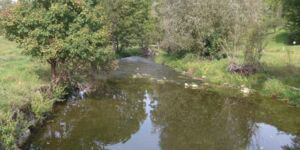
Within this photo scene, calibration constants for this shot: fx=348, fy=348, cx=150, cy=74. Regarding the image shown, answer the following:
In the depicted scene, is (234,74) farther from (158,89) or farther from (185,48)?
(185,48)

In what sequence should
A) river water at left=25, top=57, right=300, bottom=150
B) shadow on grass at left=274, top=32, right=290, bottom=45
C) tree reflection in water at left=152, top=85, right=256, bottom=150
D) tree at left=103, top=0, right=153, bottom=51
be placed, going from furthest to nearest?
shadow on grass at left=274, top=32, right=290, bottom=45, tree at left=103, top=0, right=153, bottom=51, tree reflection in water at left=152, top=85, right=256, bottom=150, river water at left=25, top=57, right=300, bottom=150

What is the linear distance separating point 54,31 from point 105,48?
4009mm

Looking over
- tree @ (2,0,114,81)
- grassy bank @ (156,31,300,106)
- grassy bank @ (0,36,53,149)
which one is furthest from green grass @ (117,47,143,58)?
tree @ (2,0,114,81)

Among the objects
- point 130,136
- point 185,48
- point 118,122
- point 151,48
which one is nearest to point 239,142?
point 130,136

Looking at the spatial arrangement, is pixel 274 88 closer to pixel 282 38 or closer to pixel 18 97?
pixel 18 97

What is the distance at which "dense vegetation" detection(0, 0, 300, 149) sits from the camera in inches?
756

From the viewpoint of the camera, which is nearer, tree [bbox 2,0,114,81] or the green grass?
tree [bbox 2,0,114,81]

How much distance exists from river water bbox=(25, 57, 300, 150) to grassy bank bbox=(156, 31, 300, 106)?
4.30ft

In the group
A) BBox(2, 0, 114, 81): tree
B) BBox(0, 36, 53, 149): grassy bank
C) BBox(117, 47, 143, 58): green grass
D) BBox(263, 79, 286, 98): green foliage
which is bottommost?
BBox(117, 47, 143, 58): green grass

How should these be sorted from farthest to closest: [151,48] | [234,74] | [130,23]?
[151,48]
[130,23]
[234,74]

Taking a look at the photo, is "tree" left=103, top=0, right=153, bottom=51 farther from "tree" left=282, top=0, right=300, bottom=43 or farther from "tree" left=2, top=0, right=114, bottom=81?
"tree" left=2, top=0, right=114, bottom=81

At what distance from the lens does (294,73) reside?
26062mm

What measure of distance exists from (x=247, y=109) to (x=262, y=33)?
7627 mm

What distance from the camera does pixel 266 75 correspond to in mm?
26406
